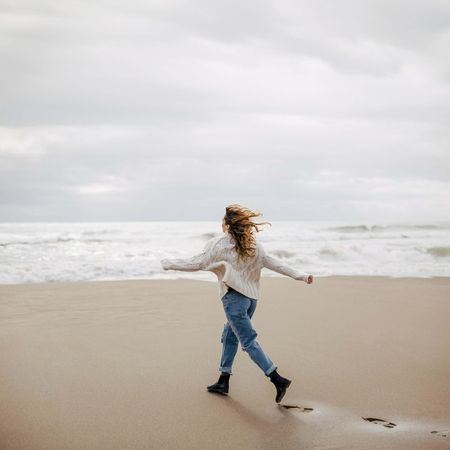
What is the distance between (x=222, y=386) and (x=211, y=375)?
1.86ft

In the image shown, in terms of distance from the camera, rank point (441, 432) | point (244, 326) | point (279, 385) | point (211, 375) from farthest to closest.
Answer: point (211, 375) < point (244, 326) < point (279, 385) < point (441, 432)

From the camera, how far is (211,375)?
5352 millimetres

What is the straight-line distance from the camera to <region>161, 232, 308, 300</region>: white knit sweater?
4637mm

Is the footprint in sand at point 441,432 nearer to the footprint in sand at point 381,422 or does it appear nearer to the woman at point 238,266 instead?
the footprint in sand at point 381,422

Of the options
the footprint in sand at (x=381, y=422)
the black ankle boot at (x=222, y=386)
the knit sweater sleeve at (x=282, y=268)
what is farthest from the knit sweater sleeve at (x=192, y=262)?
the footprint in sand at (x=381, y=422)

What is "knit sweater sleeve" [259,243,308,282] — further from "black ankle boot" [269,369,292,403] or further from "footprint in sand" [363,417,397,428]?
"footprint in sand" [363,417,397,428]

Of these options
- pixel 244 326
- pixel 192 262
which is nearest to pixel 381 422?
pixel 244 326

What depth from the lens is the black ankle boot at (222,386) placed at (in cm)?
479

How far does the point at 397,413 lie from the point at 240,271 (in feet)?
5.45

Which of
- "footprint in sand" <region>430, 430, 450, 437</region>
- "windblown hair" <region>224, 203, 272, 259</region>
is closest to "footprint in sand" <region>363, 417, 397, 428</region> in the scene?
"footprint in sand" <region>430, 430, 450, 437</region>

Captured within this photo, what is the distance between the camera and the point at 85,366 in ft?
18.1

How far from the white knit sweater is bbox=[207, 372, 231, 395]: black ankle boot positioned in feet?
2.48

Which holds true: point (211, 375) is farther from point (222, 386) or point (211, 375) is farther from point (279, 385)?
point (279, 385)

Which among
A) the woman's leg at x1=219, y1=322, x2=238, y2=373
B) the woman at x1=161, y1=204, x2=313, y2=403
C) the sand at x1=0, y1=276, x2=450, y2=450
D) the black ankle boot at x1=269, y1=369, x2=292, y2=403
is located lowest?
the sand at x1=0, y1=276, x2=450, y2=450
